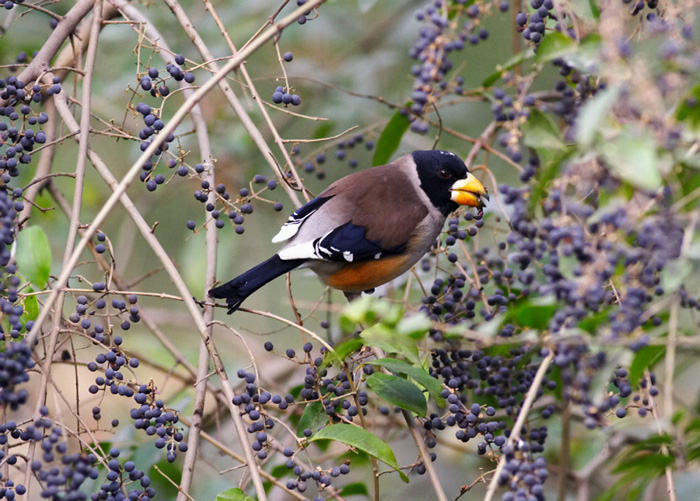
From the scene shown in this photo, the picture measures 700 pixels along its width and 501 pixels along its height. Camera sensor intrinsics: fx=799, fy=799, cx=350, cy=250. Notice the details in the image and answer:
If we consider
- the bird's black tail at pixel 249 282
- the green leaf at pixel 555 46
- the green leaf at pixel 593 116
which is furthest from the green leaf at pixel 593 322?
the bird's black tail at pixel 249 282

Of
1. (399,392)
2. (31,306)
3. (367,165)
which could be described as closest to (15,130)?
(31,306)

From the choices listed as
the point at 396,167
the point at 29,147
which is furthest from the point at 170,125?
the point at 396,167

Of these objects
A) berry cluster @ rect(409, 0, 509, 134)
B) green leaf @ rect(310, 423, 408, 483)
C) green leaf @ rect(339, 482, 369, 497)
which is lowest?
green leaf @ rect(339, 482, 369, 497)

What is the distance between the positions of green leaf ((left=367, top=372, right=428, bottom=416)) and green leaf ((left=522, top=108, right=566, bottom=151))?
0.86m

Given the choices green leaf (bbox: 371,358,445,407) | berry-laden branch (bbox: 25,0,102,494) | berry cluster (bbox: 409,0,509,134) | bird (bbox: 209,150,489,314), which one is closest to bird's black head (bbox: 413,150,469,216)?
bird (bbox: 209,150,489,314)

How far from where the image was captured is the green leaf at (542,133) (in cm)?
173

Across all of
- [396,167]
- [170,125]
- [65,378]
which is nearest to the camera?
[170,125]

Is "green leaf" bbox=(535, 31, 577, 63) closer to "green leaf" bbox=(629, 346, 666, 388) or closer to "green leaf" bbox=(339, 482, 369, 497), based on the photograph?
"green leaf" bbox=(629, 346, 666, 388)

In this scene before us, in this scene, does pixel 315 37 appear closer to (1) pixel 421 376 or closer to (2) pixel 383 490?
(2) pixel 383 490

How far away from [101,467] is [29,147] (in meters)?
1.02

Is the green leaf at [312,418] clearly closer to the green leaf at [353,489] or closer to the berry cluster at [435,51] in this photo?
the green leaf at [353,489]

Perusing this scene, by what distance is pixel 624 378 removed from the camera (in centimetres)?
229

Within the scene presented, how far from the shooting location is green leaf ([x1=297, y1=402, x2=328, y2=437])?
2.39 metres

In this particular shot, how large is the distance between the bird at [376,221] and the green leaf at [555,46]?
1.45 m
